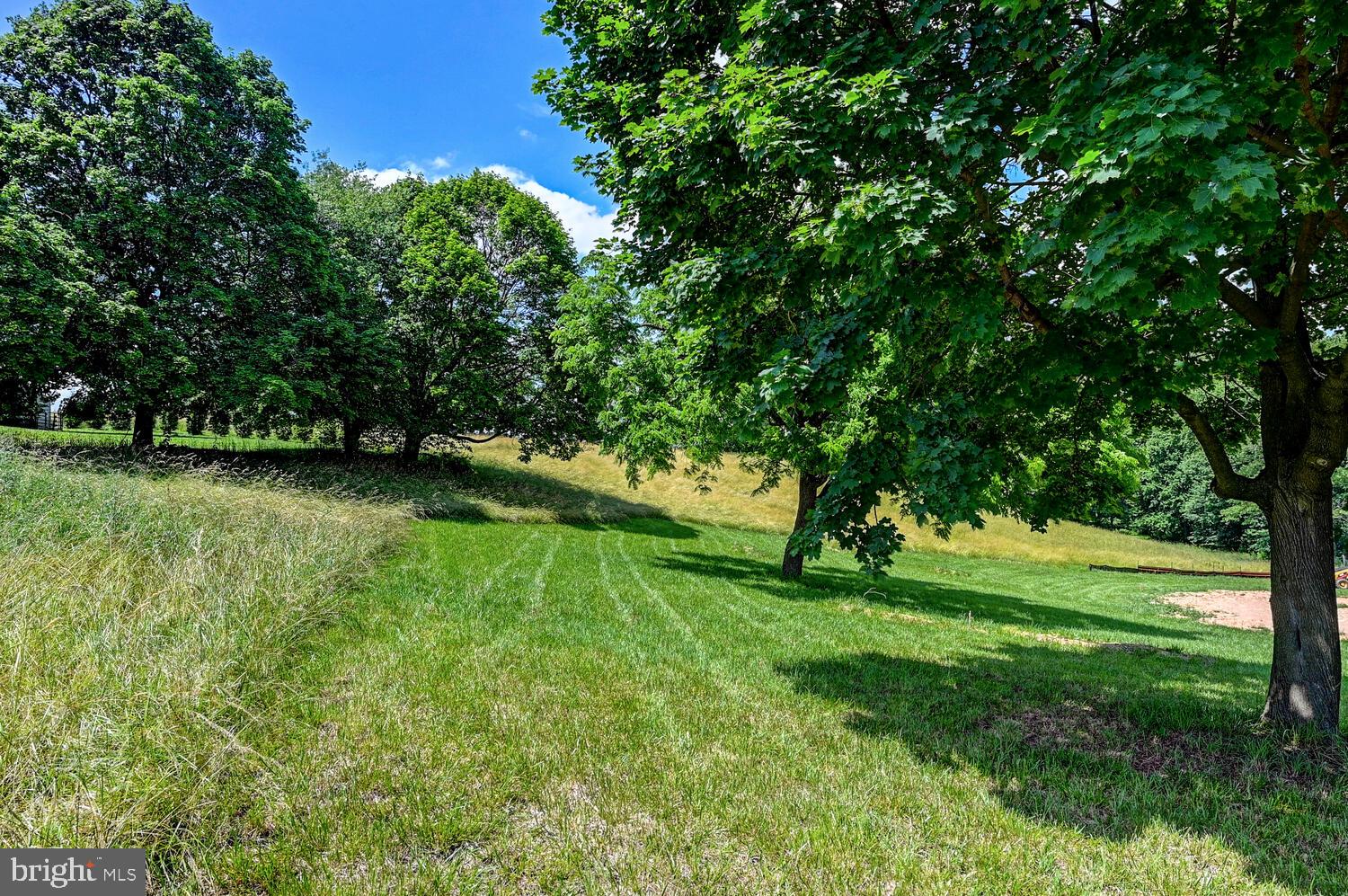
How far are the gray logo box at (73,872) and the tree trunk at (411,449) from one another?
76.0 ft

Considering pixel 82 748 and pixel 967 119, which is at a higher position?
pixel 967 119

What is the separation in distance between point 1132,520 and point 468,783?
219 ft

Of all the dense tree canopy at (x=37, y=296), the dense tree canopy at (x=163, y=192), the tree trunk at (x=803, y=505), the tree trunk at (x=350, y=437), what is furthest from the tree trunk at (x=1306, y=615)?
the tree trunk at (x=350, y=437)

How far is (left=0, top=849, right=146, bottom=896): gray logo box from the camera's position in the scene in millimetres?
2432

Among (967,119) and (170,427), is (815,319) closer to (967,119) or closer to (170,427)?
(967,119)

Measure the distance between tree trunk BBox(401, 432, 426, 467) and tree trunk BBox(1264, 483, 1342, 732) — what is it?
2536cm

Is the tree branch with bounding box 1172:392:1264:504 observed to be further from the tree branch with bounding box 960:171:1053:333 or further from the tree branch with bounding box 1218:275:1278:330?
the tree branch with bounding box 960:171:1053:333

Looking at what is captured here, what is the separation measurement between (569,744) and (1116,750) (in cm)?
458

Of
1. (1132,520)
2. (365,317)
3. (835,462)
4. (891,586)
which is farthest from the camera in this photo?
(1132,520)

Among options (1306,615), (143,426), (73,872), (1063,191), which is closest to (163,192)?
(143,426)

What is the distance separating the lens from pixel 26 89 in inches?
594

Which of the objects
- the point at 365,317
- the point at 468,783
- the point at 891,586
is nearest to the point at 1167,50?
the point at 468,783

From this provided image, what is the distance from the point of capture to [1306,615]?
4.77m

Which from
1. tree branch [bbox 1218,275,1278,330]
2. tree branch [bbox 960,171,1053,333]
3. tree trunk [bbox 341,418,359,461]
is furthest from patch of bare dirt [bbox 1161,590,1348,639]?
tree trunk [bbox 341,418,359,461]
